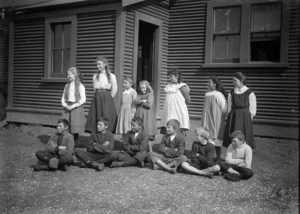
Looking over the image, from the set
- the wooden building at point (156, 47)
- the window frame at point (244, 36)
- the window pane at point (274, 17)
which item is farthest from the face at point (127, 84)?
the window pane at point (274, 17)

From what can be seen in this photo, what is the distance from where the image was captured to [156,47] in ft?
35.1

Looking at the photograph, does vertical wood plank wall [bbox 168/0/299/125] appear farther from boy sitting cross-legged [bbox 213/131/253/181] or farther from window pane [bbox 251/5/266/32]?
boy sitting cross-legged [bbox 213/131/253/181]

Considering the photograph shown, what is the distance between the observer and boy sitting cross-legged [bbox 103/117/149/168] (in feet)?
20.4

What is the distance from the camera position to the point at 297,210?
428 centimetres

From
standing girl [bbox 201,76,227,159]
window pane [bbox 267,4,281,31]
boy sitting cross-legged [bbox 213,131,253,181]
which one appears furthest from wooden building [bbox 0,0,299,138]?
boy sitting cross-legged [bbox 213,131,253,181]

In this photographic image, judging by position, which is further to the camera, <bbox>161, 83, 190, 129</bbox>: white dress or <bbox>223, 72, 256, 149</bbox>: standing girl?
<bbox>161, 83, 190, 129</bbox>: white dress

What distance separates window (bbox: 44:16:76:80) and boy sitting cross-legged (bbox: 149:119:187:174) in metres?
5.20

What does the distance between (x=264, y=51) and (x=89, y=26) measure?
15.0ft

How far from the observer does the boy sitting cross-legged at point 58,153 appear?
239 inches

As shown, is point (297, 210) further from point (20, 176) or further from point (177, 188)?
point (20, 176)

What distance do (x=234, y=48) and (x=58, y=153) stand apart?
5.70 metres

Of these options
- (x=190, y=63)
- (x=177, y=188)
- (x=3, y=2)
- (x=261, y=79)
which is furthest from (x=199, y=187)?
(x=3, y=2)

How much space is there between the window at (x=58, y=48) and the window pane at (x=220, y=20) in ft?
12.9

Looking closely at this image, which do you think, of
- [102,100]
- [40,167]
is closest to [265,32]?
[102,100]
